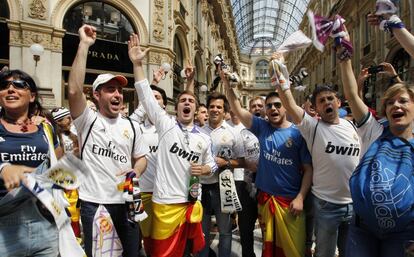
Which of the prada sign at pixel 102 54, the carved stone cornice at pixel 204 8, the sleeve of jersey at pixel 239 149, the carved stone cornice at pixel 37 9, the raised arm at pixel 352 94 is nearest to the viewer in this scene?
the raised arm at pixel 352 94

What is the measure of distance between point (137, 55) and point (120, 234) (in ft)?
6.12

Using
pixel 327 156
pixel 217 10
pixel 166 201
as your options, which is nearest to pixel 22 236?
pixel 166 201

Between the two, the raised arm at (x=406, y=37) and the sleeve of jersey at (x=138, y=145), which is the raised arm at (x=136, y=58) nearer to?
the sleeve of jersey at (x=138, y=145)

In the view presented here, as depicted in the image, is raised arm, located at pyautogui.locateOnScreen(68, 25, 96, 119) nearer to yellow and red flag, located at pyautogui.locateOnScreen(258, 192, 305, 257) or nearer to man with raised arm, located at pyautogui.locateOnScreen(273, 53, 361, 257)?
man with raised arm, located at pyautogui.locateOnScreen(273, 53, 361, 257)

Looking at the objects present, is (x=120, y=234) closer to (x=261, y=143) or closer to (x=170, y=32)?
(x=261, y=143)

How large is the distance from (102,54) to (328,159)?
13308 mm

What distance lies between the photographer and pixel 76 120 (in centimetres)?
284

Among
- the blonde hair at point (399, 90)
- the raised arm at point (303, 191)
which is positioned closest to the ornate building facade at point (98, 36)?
the raised arm at point (303, 191)

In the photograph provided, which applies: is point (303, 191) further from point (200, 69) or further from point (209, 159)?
point (200, 69)

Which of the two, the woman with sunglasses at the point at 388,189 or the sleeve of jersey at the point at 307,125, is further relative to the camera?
the sleeve of jersey at the point at 307,125

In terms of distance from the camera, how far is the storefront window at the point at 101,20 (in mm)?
13770

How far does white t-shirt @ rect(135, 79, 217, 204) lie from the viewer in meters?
3.33

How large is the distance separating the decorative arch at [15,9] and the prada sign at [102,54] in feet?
5.82

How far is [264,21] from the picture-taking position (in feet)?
266
